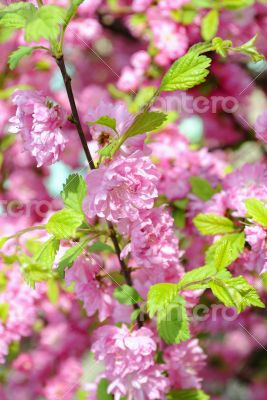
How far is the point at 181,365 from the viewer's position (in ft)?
5.27

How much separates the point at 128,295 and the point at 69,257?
19cm

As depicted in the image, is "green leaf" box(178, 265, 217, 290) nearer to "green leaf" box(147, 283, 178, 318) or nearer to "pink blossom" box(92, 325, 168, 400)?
"green leaf" box(147, 283, 178, 318)

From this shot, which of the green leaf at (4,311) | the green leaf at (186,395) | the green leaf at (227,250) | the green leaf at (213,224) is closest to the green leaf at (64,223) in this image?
the green leaf at (227,250)

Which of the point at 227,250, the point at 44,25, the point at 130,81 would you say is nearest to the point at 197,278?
the point at 227,250

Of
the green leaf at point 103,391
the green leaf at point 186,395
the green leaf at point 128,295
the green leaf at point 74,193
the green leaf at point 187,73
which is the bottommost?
the green leaf at point 103,391

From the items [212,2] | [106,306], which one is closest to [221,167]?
[212,2]

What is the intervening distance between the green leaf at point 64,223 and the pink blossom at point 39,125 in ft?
0.35

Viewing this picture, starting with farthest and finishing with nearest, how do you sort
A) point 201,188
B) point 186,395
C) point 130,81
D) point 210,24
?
point 130,81 < point 210,24 < point 201,188 < point 186,395

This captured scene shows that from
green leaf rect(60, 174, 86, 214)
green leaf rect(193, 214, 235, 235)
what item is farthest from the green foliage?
green leaf rect(193, 214, 235, 235)

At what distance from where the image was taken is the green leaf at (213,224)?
1588 mm

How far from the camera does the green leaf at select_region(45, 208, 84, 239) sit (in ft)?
4.06

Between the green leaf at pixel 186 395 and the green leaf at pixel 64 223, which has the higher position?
the green leaf at pixel 64 223

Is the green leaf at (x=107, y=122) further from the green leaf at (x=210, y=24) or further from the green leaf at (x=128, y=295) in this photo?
the green leaf at (x=210, y=24)

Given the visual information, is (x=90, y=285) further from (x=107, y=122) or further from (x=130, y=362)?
(x=107, y=122)
